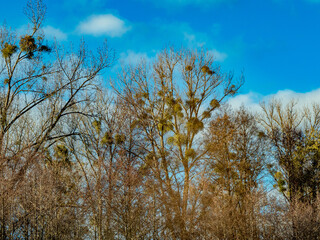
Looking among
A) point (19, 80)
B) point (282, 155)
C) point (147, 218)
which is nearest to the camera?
point (147, 218)

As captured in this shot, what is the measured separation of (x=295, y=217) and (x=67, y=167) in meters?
13.0

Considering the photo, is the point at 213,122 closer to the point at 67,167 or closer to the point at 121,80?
the point at 121,80

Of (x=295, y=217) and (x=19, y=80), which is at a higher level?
(x=19, y=80)

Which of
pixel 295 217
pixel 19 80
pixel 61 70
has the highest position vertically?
pixel 61 70

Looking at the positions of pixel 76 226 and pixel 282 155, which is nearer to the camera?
pixel 76 226

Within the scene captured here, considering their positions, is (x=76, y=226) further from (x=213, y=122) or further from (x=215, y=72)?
(x=215, y=72)

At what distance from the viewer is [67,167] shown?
21203 millimetres

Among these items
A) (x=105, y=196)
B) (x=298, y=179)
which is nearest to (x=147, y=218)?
(x=105, y=196)

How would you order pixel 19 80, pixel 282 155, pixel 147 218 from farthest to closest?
1. pixel 282 155
2. pixel 19 80
3. pixel 147 218

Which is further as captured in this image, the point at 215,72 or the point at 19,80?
the point at 215,72

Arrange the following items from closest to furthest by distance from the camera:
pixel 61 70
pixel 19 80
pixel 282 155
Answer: pixel 19 80
pixel 61 70
pixel 282 155

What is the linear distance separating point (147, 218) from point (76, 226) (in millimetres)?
4061

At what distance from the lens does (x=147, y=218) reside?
1619 cm

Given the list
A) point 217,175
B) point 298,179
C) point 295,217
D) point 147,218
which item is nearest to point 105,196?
point 147,218
